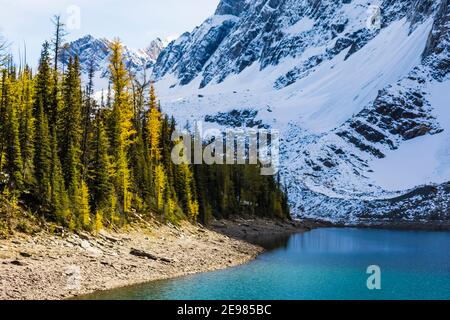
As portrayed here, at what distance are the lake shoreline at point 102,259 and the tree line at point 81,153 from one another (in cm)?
290

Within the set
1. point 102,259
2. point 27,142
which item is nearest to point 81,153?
point 27,142

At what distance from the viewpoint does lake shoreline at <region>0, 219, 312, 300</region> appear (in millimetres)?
31031

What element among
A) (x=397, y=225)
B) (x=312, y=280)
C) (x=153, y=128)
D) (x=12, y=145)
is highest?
(x=153, y=128)

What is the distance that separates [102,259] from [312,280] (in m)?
16.6

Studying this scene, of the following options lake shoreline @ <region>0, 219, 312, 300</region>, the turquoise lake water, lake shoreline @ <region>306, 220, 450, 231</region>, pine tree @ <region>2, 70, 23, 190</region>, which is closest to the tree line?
pine tree @ <region>2, 70, 23, 190</region>

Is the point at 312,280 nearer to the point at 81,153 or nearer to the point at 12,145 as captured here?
the point at 81,153

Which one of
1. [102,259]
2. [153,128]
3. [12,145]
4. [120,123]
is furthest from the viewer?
[153,128]

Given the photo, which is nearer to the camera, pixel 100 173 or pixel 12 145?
pixel 12 145

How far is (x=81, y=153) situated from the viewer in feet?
167

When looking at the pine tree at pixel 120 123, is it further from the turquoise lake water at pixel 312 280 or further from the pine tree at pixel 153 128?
the turquoise lake water at pixel 312 280

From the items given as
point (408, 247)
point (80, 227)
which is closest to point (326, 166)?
point (408, 247)

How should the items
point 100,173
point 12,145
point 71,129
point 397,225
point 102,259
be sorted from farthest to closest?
1. point 397,225
2. point 100,173
3. point 71,129
4. point 12,145
5. point 102,259

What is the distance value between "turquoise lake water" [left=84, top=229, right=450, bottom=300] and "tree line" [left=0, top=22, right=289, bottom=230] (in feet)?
38.0

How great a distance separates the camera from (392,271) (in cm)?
5000
